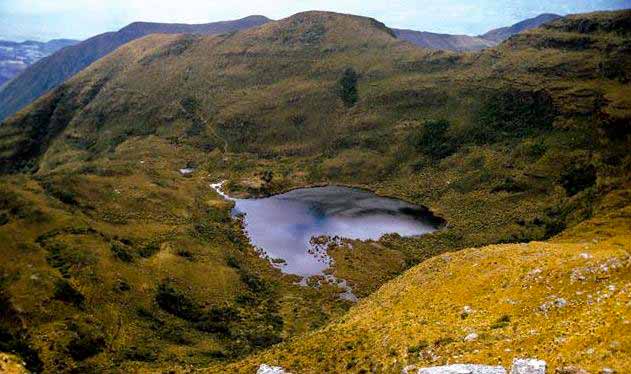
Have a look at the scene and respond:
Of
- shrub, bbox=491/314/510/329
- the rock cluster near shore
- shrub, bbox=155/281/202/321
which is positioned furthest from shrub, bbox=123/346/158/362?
shrub, bbox=491/314/510/329

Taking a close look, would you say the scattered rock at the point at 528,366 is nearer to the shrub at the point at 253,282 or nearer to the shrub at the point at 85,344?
the shrub at the point at 85,344

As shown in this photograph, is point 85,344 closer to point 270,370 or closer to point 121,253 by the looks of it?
point 121,253

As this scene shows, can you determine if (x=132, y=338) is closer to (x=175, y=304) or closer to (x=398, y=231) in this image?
(x=175, y=304)

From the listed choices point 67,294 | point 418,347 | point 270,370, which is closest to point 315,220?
point 67,294

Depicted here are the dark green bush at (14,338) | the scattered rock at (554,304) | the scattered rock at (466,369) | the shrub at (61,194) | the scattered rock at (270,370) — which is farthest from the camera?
the shrub at (61,194)

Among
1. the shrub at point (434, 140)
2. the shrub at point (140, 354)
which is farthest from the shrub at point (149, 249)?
the shrub at point (434, 140)

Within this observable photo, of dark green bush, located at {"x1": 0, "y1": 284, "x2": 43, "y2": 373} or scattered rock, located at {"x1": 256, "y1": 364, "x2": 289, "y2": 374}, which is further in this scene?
dark green bush, located at {"x1": 0, "y1": 284, "x2": 43, "y2": 373}

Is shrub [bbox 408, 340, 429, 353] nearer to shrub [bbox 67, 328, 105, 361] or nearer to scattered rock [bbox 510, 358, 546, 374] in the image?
scattered rock [bbox 510, 358, 546, 374]

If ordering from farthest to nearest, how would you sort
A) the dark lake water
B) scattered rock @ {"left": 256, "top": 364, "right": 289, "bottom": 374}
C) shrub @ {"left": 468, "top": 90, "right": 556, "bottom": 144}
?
1. shrub @ {"left": 468, "top": 90, "right": 556, "bottom": 144}
2. the dark lake water
3. scattered rock @ {"left": 256, "top": 364, "right": 289, "bottom": 374}
